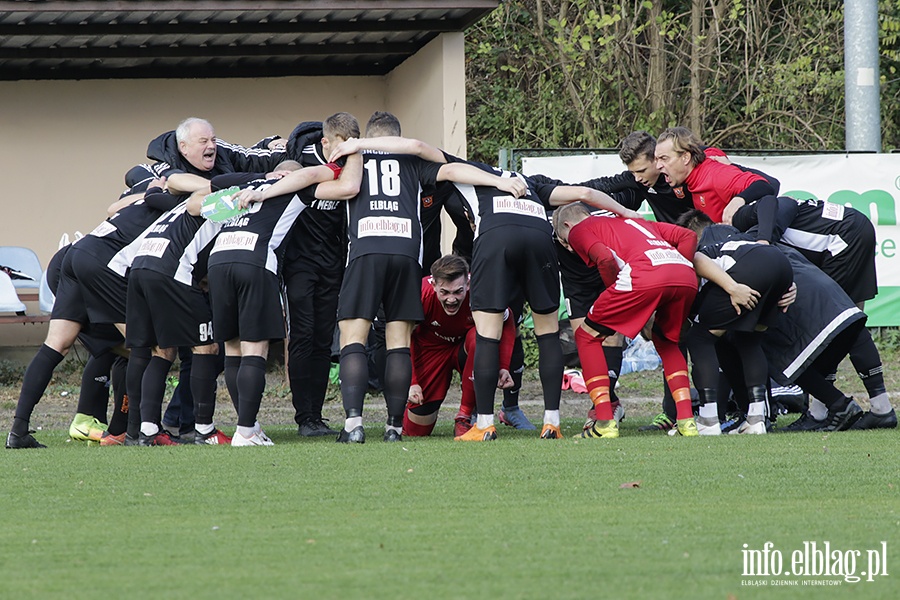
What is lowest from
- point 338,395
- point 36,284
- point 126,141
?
point 338,395

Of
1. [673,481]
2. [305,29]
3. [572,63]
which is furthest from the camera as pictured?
[572,63]

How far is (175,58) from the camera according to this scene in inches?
488

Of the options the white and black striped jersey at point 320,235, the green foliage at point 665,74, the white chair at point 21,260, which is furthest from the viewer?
the green foliage at point 665,74

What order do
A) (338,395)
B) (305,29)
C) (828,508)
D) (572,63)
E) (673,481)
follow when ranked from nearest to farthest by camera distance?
(828,508) < (673,481) < (338,395) < (305,29) < (572,63)

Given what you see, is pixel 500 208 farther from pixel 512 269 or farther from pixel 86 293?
pixel 86 293

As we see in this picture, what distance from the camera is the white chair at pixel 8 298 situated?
11.3m

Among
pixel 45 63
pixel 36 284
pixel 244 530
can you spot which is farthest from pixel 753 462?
pixel 45 63

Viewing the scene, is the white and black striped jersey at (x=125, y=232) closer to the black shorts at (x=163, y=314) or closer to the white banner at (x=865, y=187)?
the black shorts at (x=163, y=314)

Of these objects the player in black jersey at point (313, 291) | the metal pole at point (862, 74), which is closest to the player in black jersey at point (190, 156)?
the player in black jersey at point (313, 291)

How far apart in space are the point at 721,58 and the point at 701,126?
3.28ft

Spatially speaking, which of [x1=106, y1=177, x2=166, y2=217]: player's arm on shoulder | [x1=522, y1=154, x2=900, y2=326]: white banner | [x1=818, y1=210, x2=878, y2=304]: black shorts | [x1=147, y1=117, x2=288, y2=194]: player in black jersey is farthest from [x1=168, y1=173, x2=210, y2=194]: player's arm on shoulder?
[x1=522, y1=154, x2=900, y2=326]: white banner

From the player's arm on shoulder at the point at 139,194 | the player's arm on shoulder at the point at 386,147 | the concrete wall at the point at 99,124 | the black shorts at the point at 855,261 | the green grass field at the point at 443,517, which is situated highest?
the concrete wall at the point at 99,124

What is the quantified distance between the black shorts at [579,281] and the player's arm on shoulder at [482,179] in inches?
32.0

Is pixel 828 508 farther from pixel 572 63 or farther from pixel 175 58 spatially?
pixel 572 63
